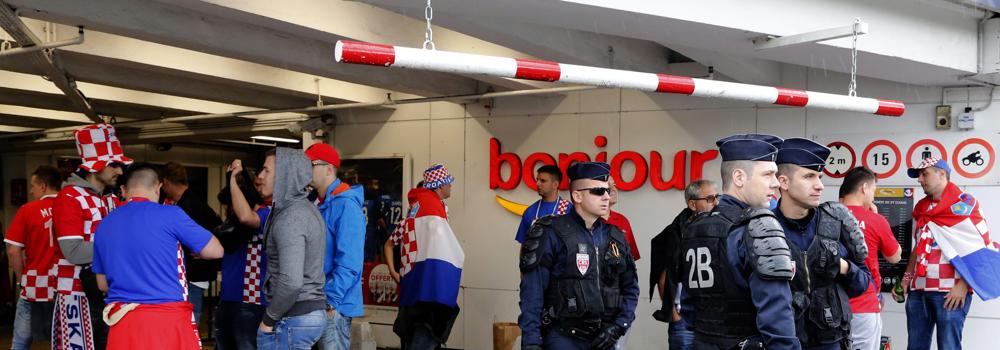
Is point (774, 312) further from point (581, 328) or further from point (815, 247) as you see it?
point (581, 328)

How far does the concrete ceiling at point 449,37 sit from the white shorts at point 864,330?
1874mm

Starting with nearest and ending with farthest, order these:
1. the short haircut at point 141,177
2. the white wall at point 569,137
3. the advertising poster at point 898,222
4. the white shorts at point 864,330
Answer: the short haircut at point 141,177, the white shorts at point 864,330, the advertising poster at point 898,222, the white wall at point 569,137

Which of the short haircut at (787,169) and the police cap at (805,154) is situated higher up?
the police cap at (805,154)

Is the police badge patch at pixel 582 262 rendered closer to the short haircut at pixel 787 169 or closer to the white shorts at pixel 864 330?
the short haircut at pixel 787 169

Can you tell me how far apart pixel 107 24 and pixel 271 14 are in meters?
1.15

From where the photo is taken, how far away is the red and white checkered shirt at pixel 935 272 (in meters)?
7.65

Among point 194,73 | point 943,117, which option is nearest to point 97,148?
point 194,73

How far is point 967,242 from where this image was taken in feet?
24.8

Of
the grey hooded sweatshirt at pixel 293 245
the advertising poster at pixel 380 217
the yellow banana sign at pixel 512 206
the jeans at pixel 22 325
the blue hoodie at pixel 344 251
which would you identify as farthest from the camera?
the advertising poster at pixel 380 217

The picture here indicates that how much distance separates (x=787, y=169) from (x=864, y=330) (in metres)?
1.68

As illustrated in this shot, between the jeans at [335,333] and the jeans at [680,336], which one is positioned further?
the jeans at [680,336]

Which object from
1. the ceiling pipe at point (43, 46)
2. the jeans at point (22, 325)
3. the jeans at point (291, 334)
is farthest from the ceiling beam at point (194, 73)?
the jeans at point (291, 334)

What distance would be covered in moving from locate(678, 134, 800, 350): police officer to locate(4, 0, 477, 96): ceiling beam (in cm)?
368

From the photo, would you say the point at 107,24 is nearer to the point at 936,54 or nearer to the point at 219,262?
the point at 219,262
